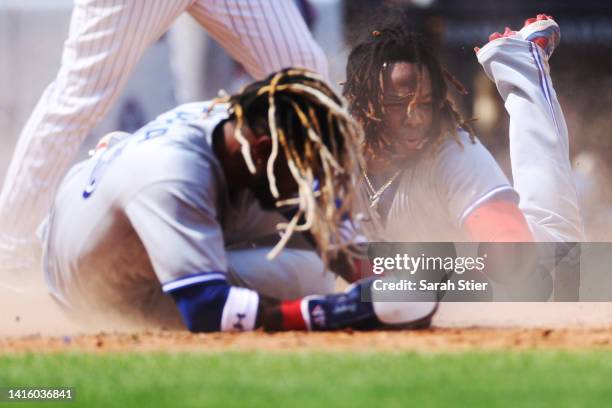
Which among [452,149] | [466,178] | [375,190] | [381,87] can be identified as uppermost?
[381,87]

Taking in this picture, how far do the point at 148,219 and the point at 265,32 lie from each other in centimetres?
134

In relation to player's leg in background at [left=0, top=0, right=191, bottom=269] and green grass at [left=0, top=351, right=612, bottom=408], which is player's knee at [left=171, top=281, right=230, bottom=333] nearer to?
green grass at [left=0, top=351, right=612, bottom=408]

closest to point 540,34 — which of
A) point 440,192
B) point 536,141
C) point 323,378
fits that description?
point 536,141

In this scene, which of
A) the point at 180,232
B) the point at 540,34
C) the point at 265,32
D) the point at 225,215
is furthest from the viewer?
the point at 540,34

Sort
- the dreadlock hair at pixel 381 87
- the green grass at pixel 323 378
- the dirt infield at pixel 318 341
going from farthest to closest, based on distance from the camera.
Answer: the dreadlock hair at pixel 381 87, the dirt infield at pixel 318 341, the green grass at pixel 323 378

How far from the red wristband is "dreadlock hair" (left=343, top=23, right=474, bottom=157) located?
4.48 ft

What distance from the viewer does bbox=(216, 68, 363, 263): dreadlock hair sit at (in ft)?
14.0

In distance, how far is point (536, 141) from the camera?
5957 millimetres

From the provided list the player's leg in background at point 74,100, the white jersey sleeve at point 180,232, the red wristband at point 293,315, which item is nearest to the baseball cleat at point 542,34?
the player's leg in background at point 74,100

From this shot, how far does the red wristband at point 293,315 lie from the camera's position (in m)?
4.33

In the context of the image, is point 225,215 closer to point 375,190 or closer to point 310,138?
point 310,138

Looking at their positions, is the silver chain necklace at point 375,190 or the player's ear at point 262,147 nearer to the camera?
the player's ear at point 262,147

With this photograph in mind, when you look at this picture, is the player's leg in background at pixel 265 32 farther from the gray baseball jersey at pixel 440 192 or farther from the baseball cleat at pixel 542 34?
the baseball cleat at pixel 542 34

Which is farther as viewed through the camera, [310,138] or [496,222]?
[496,222]
